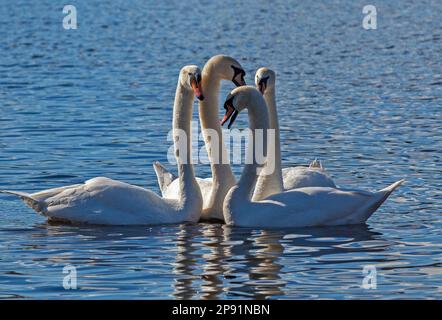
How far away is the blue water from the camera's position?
40.8ft

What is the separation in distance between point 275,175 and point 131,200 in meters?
1.80

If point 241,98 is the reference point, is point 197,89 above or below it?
above

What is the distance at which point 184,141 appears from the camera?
15.1 m

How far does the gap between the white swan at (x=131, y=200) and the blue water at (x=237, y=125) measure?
0.20 metres

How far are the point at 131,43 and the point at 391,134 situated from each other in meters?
20.1

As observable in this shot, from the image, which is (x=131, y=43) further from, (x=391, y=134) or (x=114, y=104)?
(x=391, y=134)

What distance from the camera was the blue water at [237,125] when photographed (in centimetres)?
1243

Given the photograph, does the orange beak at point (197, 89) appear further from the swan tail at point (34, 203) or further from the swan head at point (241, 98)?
the swan tail at point (34, 203)

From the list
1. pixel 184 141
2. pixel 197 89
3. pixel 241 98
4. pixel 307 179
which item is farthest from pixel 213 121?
pixel 307 179

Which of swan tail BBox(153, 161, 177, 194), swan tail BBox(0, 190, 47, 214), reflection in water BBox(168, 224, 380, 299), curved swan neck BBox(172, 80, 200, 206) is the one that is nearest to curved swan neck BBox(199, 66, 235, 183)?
curved swan neck BBox(172, 80, 200, 206)

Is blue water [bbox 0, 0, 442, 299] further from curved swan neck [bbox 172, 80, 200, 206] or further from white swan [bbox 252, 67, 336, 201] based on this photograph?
white swan [bbox 252, 67, 336, 201]

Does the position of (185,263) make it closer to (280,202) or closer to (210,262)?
(210,262)

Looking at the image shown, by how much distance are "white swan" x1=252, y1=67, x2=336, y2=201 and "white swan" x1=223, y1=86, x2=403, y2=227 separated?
0.44m

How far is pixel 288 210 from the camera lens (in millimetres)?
14523
